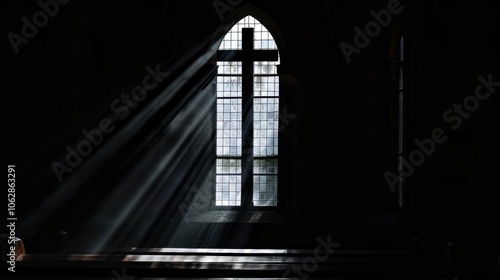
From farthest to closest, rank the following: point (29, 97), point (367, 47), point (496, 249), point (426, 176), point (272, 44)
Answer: point (272, 44) < point (367, 47) < point (29, 97) < point (426, 176) < point (496, 249)

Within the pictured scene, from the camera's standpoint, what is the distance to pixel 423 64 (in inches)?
313

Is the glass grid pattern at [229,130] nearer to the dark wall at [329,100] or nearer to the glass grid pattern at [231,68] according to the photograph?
the glass grid pattern at [231,68]

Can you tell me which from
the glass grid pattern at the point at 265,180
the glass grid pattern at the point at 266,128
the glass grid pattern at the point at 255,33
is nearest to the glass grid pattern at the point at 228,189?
the glass grid pattern at the point at 265,180

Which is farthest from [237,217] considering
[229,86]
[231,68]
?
[231,68]

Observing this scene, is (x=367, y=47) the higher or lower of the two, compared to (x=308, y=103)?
higher

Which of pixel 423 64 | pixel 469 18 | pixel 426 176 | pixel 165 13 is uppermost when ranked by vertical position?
pixel 165 13

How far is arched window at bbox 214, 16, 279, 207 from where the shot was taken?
11461 millimetres

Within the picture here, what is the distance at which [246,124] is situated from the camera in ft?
37.9

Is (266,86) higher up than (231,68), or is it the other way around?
(231,68)

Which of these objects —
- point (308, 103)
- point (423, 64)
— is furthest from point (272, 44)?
point (423, 64)

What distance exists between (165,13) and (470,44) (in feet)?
17.5

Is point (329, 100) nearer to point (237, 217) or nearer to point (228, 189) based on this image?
point (237, 217)

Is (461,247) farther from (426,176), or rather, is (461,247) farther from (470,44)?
(470,44)

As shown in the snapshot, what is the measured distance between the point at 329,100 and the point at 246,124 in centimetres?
165
